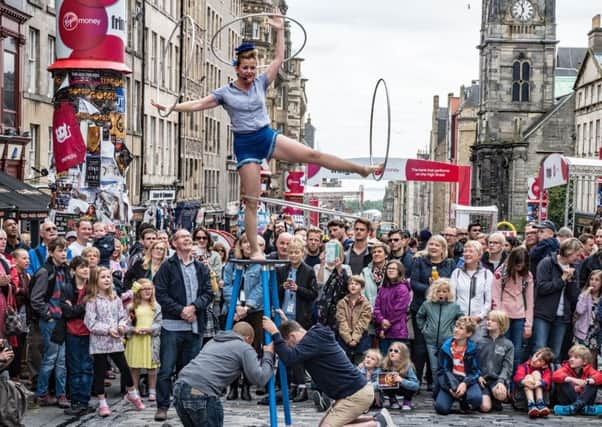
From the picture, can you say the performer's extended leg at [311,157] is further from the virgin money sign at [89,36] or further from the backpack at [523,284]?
the virgin money sign at [89,36]

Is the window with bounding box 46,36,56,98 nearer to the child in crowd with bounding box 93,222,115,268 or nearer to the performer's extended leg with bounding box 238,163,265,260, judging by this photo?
the child in crowd with bounding box 93,222,115,268

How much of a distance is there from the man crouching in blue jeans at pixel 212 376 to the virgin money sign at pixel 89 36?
30.9ft

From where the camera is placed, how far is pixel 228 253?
53.8 ft

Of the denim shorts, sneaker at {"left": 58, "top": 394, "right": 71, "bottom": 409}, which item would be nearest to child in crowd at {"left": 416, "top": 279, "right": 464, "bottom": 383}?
sneaker at {"left": 58, "top": 394, "right": 71, "bottom": 409}

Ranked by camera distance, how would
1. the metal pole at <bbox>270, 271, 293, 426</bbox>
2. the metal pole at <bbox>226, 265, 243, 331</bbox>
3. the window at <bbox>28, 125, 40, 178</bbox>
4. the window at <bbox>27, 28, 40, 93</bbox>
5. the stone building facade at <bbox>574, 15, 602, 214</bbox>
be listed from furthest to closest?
the stone building facade at <bbox>574, 15, 602, 214</bbox> → the window at <bbox>27, 28, 40, 93</bbox> → the window at <bbox>28, 125, 40, 178</bbox> → the metal pole at <bbox>226, 265, 243, 331</bbox> → the metal pole at <bbox>270, 271, 293, 426</bbox>

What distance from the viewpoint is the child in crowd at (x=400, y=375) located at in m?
13.3

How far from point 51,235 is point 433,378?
4950 mm

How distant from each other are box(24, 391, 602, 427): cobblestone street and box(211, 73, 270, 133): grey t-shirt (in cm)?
338

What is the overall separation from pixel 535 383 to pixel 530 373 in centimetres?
21

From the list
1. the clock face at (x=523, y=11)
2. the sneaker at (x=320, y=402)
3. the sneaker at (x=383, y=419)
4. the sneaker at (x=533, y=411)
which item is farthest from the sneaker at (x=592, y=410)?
the clock face at (x=523, y=11)

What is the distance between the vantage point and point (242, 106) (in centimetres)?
973

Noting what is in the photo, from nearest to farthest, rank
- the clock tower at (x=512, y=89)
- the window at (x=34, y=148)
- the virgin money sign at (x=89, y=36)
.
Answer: the virgin money sign at (x=89, y=36)
the window at (x=34, y=148)
the clock tower at (x=512, y=89)

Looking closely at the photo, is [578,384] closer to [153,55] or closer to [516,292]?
[516,292]

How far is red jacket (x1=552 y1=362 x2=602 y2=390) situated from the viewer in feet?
43.2
